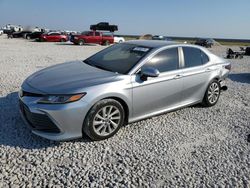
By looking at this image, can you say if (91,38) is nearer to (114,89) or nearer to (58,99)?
(114,89)

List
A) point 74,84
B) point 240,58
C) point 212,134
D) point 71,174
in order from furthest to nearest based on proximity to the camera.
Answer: point 240,58, point 212,134, point 74,84, point 71,174

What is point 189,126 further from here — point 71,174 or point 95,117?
point 71,174

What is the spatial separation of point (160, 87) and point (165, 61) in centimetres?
55

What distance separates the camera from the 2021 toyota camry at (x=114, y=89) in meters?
3.72

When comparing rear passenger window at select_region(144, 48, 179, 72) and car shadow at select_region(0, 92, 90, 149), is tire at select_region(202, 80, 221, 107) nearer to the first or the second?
rear passenger window at select_region(144, 48, 179, 72)

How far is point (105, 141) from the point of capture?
4.15 metres

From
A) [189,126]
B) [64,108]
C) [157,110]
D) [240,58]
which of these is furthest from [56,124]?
[240,58]

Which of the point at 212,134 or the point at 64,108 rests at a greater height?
the point at 64,108

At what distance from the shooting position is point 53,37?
33.2 m

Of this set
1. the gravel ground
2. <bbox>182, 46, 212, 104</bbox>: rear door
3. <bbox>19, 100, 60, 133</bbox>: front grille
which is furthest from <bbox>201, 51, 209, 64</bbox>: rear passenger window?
<bbox>19, 100, 60, 133</bbox>: front grille

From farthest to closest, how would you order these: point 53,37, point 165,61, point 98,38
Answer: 1. point 53,37
2. point 98,38
3. point 165,61

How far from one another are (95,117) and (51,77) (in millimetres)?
1031

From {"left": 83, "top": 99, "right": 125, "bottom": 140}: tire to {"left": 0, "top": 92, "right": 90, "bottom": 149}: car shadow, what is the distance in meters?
0.25

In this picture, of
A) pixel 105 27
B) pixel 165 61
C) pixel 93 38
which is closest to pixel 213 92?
pixel 165 61
